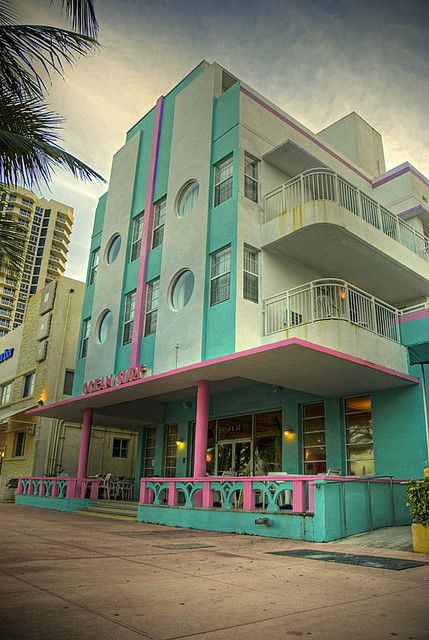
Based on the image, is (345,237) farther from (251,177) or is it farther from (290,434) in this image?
(290,434)

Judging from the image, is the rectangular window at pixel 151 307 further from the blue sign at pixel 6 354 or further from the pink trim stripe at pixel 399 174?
the blue sign at pixel 6 354

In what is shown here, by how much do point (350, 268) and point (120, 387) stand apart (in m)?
8.06

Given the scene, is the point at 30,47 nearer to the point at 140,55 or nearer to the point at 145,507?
the point at 140,55

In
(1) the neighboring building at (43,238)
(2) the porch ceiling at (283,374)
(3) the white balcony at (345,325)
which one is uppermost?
(1) the neighboring building at (43,238)

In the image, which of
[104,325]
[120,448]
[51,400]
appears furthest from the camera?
[120,448]

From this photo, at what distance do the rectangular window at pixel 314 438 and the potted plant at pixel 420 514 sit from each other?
5.94 metres

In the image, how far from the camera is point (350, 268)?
1538 centimetres

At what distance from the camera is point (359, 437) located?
45.3 feet

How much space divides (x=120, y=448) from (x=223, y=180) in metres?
16.5

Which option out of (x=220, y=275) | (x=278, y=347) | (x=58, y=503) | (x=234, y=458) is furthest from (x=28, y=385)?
(x=278, y=347)

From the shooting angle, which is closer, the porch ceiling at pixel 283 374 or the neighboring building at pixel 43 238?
the porch ceiling at pixel 283 374

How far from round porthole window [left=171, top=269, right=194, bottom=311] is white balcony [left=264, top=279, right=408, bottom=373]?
287 cm

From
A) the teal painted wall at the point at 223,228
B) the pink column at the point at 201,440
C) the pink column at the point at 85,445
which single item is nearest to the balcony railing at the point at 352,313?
the teal painted wall at the point at 223,228

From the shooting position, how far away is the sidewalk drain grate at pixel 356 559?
6.49 meters
